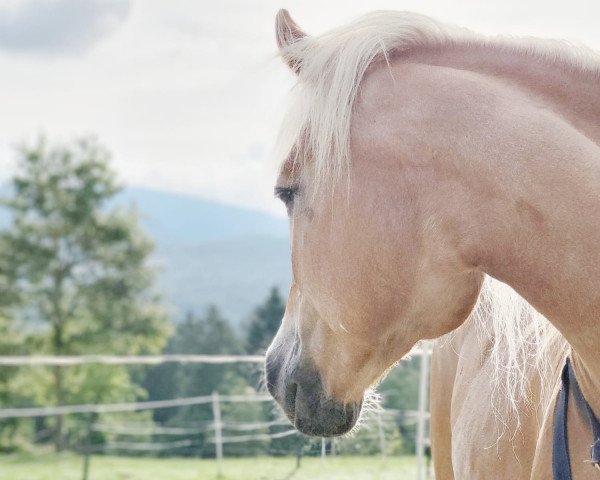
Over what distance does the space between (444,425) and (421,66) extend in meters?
1.86

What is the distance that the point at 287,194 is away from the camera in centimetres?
161

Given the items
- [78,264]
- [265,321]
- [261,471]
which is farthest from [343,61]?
[78,264]

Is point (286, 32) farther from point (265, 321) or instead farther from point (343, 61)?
point (265, 321)

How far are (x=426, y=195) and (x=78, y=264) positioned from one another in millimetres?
35042

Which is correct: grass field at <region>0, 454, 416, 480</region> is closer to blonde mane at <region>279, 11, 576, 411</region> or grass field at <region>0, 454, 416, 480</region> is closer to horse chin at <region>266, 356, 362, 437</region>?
horse chin at <region>266, 356, 362, 437</region>

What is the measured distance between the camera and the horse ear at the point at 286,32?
1.64 metres

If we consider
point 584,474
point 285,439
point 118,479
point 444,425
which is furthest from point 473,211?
point 118,479

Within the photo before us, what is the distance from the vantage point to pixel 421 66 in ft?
4.83

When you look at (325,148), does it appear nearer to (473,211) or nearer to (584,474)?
(473,211)

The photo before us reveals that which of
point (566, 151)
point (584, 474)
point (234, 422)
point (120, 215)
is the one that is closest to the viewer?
point (566, 151)

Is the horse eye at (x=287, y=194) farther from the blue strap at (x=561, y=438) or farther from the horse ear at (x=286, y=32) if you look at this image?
the blue strap at (x=561, y=438)

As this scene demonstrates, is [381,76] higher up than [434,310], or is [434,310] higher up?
[381,76]

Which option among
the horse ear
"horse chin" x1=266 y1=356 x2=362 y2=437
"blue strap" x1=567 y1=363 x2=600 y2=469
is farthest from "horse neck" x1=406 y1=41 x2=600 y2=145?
"horse chin" x1=266 y1=356 x2=362 y2=437

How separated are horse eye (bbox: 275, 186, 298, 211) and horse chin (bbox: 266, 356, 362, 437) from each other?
1.17 feet
